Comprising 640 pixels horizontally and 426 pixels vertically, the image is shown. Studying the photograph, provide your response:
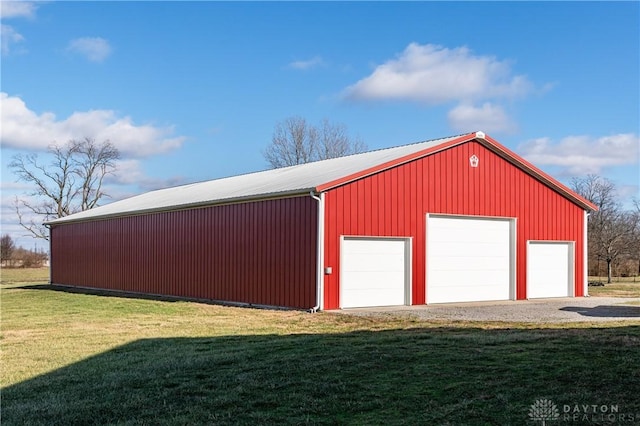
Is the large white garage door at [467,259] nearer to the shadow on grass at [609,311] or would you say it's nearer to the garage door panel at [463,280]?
the garage door panel at [463,280]

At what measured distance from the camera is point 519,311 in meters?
16.0

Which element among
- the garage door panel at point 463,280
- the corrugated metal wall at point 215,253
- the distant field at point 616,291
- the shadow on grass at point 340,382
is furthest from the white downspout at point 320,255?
the distant field at point 616,291

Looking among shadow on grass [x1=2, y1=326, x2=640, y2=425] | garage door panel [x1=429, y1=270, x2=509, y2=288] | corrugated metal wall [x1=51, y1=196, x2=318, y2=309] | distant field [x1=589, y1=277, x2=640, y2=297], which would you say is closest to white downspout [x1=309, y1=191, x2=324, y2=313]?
corrugated metal wall [x1=51, y1=196, x2=318, y2=309]

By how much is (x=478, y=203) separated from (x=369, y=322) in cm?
752

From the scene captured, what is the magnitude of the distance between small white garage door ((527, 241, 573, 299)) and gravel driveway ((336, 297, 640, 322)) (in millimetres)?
1760

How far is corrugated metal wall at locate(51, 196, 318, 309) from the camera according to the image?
54.6 feet

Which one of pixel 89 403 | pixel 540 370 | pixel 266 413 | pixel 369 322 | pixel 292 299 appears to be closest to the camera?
pixel 266 413

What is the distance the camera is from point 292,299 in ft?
54.6

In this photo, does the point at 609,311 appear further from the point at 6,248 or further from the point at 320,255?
the point at 6,248

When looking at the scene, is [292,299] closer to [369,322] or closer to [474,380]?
[369,322]

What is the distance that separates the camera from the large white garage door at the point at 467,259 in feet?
60.6

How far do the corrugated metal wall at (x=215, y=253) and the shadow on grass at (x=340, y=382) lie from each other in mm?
6619

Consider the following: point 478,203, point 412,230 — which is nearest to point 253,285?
point 412,230

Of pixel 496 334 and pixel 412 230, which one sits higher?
pixel 412 230
